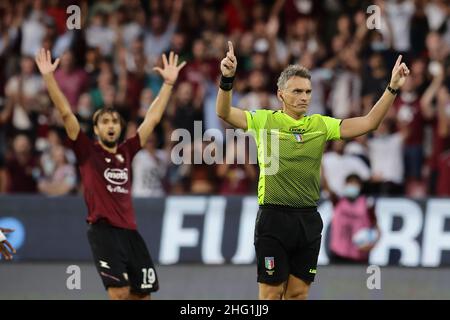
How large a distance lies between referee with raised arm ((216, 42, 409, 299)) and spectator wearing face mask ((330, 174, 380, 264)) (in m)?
5.57

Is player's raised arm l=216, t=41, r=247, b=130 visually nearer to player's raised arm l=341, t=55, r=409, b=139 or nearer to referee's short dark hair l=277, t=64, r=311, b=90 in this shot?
referee's short dark hair l=277, t=64, r=311, b=90

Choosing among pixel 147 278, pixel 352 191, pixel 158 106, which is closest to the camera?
pixel 147 278

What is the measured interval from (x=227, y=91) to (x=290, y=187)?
990 mm

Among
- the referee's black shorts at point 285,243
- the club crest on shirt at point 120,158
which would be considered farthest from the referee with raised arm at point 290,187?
the club crest on shirt at point 120,158

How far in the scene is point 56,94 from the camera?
1062cm

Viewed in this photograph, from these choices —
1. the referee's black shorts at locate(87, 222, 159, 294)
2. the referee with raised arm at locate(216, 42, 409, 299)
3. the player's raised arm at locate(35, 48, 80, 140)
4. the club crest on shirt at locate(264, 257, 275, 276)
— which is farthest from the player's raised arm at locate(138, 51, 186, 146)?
the club crest on shirt at locate(264, 257, 275, 276)

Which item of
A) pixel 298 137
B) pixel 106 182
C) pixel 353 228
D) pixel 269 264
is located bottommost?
pixel 353 228

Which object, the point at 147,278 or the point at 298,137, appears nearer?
the point at 298,137

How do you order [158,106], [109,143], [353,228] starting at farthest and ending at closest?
1. [353,228]
2. [158,106]
3. [109,143]

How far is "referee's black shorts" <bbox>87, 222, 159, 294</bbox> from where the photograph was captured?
10.7 meters

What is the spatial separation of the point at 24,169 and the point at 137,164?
1.71 meters

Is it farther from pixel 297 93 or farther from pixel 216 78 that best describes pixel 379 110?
pixel 216 78

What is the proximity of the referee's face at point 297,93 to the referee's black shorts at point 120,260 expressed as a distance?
7.49 feet

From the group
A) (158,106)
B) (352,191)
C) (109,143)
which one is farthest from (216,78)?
(109,143)
